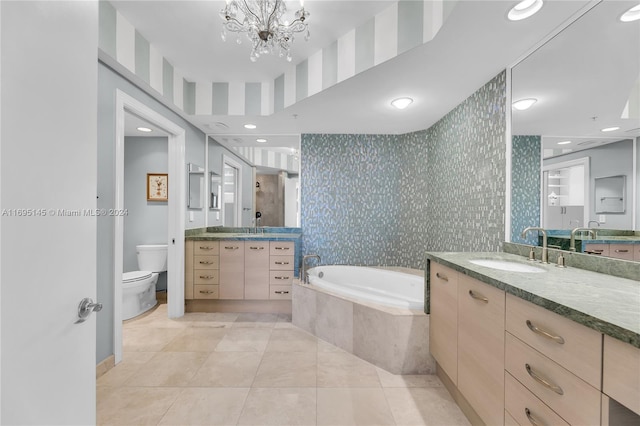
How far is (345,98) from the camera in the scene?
7.86 feet

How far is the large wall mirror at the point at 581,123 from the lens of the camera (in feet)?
4.00

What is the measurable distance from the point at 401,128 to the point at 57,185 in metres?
3.25

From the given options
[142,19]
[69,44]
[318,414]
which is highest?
[142,19]

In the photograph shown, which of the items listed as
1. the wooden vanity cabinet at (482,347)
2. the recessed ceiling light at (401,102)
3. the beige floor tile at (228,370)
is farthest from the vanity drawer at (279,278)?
the recessed ceiling light at (401,102)

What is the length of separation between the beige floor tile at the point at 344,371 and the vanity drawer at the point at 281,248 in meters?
1.21

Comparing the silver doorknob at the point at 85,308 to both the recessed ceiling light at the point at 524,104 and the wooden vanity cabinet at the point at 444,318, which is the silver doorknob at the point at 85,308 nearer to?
the wooden vanity cabinet at the point at 444,318

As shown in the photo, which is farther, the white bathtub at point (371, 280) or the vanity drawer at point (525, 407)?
the white bathtub at point (371, 280)

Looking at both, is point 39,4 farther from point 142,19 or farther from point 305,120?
point 305,120

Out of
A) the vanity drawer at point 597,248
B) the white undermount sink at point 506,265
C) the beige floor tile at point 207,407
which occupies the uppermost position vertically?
the vanity drawer at point 597,248

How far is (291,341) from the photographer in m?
2.34

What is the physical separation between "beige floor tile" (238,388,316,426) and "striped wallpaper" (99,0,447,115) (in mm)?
2264

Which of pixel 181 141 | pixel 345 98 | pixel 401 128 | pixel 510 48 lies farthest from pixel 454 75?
pixel 181 141

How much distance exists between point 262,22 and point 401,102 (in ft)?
4.54

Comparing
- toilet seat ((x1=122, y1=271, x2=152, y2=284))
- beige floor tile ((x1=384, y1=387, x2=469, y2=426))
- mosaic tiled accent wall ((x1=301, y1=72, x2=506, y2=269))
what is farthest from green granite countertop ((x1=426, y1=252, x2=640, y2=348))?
toilet seat ((x1=122, y1=271, x2=152, y2=284))
